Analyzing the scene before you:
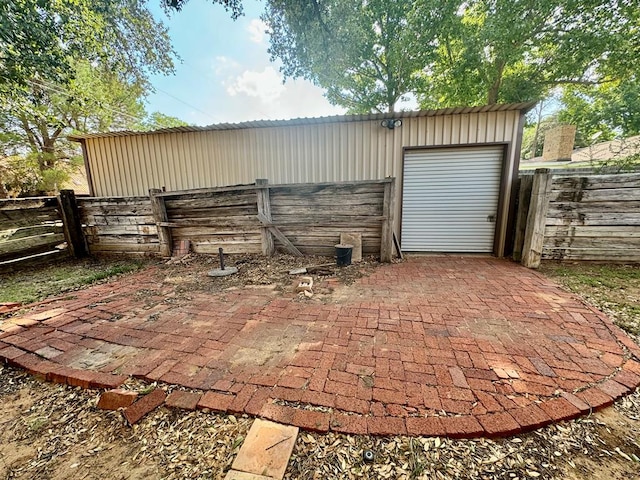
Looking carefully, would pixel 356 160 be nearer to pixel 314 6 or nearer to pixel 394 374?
pixel 314 6

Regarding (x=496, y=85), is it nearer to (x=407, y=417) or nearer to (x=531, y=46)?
(x=531, y=46)

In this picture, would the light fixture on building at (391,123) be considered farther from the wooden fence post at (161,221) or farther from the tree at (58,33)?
the tree at (58,33)

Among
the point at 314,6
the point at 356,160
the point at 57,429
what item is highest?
the point at 314,6

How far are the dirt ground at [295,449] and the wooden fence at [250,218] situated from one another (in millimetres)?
3570

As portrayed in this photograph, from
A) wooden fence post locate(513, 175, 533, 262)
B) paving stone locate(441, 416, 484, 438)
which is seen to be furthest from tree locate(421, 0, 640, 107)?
paving stone locate(441, 416, 484, 438)

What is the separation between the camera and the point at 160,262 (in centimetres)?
521

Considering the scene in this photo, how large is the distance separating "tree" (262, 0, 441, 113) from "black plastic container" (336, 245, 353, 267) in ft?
14.0

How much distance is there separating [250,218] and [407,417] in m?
4.31

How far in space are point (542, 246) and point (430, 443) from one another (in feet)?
14.3

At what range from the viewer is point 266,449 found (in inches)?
52.7

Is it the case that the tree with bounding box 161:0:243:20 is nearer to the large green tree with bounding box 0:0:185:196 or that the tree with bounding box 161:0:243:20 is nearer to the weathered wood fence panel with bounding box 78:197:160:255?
the large green tree with bounding box 0:0:185:196

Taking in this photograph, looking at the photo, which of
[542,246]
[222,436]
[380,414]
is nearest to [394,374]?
[380,414]


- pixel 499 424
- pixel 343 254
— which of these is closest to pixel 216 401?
pixel 499 424

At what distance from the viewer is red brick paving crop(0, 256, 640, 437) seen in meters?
1.58
